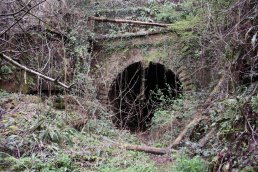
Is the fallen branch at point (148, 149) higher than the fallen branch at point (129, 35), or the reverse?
the fallen branch at point (129, 35)

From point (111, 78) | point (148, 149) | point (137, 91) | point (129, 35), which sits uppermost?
point (129, 35)

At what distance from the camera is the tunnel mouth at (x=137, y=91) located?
382 inches

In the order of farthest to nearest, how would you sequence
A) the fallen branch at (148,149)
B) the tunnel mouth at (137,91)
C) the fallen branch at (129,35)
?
the fallen branch at (129,35) → the tunnel mouth at (137,91) → the fallen branch at (148,149)

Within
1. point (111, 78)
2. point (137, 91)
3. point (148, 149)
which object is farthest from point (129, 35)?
point (148, 149)

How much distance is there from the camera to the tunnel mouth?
31.9 feet

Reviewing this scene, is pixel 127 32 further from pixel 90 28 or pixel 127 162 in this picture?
pixel 127 162

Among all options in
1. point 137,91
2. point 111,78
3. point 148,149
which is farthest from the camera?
point 137,91

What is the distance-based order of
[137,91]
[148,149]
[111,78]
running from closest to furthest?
[148,149], [111,78], [137,91]

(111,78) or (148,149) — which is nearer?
(148,149)

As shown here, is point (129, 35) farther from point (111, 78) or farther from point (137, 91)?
point (137, 91)

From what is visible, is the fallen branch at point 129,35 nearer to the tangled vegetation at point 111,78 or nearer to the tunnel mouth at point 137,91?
the tangled vegetation at point 111,78

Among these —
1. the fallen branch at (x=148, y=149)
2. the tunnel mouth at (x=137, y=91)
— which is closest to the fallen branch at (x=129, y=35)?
the tunnel mouth at (x=137, y=91)

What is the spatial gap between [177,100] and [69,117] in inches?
114

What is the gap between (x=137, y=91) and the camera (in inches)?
482
